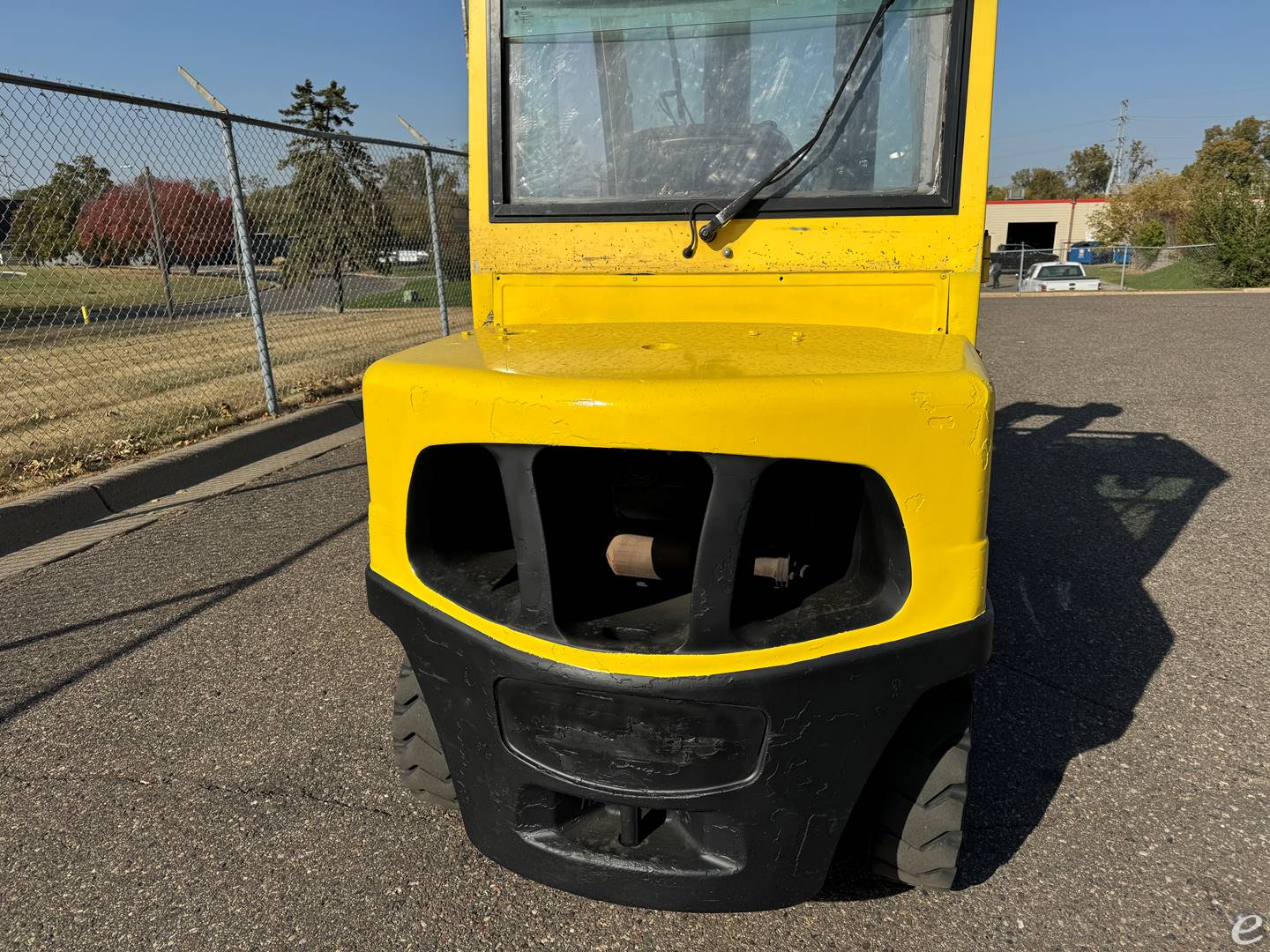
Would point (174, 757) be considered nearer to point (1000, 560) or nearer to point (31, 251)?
point (1000, 560)

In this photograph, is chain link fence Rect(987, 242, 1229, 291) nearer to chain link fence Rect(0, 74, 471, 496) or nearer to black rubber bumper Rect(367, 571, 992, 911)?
chain link fence Rect(0, 74, 471, 496)

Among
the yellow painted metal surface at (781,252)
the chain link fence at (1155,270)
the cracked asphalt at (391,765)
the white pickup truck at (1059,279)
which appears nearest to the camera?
the cracked asphalt at (391,765)

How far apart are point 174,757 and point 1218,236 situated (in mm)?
32506

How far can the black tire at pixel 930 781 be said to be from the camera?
200 centimetres

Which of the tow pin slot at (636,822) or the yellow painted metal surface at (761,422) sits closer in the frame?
the yellow painted metal surface at (761,422)

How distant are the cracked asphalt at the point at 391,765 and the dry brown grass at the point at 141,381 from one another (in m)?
1.51

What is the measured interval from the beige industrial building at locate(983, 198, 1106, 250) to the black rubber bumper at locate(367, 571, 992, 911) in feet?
199

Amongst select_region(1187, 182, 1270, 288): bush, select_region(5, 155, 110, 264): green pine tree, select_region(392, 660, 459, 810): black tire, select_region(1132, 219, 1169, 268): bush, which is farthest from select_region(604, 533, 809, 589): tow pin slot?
select_region(1132, 219, 1169, 268): bush

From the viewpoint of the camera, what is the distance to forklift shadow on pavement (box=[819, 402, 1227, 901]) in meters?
2.52

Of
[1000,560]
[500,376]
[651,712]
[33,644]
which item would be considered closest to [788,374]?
[500,376]

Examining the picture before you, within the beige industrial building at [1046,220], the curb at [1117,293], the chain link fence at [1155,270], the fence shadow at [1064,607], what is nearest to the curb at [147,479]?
the fence shadow at [1064,607]

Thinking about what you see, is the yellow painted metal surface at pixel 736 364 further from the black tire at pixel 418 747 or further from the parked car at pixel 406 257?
the parked car at pixel 406 257

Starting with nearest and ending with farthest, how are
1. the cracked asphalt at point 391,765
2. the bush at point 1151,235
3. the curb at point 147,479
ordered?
the cracked asphalt at point 391,765, the curb at point 147,479, the bush at point 1151,235

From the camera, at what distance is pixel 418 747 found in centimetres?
236
